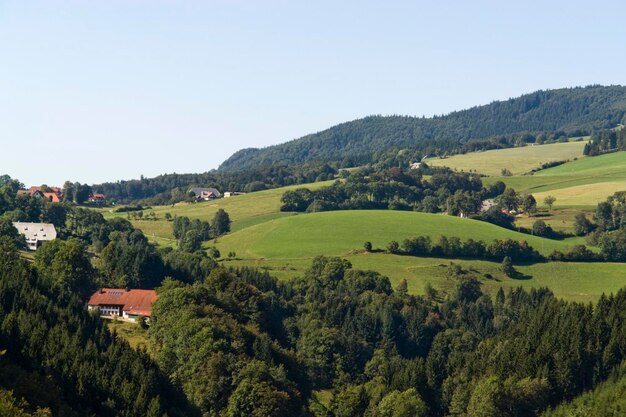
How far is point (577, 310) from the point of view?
119m

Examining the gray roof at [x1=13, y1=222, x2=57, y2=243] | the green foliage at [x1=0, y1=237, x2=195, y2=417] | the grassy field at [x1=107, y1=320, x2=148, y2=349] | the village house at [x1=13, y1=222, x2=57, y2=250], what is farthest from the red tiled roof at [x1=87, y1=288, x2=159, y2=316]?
the gray roof at [x1=13, y1=222, x2=57, y2=243]

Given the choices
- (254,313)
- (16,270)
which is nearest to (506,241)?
(254,313)

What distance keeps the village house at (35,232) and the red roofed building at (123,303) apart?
4797 centimetres

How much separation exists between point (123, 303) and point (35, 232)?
57.9m

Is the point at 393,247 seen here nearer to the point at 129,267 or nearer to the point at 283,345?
the point at 129,267

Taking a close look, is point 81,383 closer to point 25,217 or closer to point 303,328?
point 303,328

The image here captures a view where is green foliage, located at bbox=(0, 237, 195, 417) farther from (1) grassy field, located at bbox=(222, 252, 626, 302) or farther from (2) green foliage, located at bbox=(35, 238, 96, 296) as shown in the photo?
(1) grassy field, located at bbox=(222, 252, 626, 302)

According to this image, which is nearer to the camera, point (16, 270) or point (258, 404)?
point (258, 404)

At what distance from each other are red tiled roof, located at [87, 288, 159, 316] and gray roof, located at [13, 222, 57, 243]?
1931 inches

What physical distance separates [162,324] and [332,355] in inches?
1277

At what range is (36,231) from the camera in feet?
570

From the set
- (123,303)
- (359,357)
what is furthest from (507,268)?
(123,303)

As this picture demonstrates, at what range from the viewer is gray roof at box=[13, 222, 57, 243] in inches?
6752

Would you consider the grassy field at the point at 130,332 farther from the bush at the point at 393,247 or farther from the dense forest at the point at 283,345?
the bush at the point at 393,247
